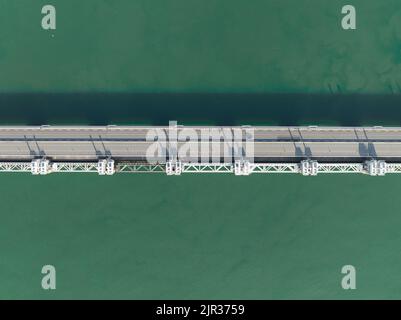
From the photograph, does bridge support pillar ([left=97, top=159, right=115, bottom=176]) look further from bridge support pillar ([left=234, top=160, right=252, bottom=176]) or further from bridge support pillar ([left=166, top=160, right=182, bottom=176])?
bridge support pillar ([left=234, top=160, right=252, bottom=176])

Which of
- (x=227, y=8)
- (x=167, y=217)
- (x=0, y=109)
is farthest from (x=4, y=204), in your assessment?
(x=227, y=8)

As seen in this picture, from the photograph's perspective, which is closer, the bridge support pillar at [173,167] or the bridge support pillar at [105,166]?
the bridge support pillar at [105,166]

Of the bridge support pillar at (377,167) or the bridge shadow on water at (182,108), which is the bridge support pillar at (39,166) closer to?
the bridge shadow on water at (182,108)

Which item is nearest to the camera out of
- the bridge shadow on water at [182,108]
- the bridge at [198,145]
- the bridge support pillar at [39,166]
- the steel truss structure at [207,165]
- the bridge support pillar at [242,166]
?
the bridge support pillar at [39,166]

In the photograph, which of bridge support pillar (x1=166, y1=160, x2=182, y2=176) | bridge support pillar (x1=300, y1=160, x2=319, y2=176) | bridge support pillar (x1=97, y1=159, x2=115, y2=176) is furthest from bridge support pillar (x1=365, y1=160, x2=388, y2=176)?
bridge support pillar (x1=97, y1=159, x2=115, y2=176)

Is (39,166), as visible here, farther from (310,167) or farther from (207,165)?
(310,167)

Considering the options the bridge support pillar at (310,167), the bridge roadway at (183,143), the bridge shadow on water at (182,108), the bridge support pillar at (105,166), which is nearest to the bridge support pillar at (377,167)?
the bridge roadway at (183,143)

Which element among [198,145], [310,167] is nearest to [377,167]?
[310,167]

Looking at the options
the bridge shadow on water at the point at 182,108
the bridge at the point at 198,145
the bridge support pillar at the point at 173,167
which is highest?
the bridge shadow on water at the point at 182,108
